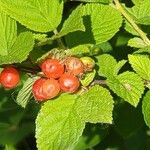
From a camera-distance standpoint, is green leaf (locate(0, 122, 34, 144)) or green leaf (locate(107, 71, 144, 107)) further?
green leaf (locate(0, 122, 34, 144))

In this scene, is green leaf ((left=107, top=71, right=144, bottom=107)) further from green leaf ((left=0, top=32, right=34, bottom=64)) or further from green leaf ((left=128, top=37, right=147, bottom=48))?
green leaf ((left=0, top=32, right=34, bottom=64))

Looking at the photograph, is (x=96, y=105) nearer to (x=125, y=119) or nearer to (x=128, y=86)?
(x=128, y=86)

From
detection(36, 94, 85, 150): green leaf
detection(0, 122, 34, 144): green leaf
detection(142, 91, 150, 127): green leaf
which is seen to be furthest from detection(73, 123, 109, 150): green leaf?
detection(36, 94, 85, 150): green leaf

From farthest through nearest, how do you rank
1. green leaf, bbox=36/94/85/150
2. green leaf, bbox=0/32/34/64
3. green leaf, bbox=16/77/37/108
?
1. green leaf, bbox=16/77/37/108
2. green leaf, bbox=36/94/85/150
3. green leaf, bbox=0/32/34/64

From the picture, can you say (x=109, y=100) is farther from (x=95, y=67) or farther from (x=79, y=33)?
(x=79, y=33)

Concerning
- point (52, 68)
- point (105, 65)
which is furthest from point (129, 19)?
point (52, 68)

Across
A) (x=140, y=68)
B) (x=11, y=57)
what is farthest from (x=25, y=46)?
(x=140, y=68)
